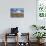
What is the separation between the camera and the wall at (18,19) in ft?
23.4

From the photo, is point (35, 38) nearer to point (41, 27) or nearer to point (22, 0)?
point (41, 27)

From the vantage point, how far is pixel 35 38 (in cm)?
729

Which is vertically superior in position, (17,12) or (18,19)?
Result: (17,12)

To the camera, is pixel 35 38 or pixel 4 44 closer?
pixel 4 44

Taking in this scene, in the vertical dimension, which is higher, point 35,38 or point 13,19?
point 13,19

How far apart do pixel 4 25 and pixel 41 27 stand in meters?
1.59

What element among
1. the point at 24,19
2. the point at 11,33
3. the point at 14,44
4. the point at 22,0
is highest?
the point at 22,0

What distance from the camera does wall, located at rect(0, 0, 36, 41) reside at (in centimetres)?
712

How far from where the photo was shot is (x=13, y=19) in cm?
717

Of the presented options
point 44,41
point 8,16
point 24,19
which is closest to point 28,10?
point 24,19

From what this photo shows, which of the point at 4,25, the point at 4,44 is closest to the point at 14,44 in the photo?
the point at 4,44

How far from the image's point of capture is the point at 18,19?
23.6 ft

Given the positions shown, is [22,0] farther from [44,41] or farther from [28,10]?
[44,41]

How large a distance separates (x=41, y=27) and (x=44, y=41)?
0.62 m
